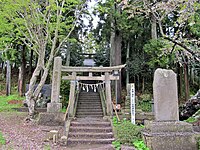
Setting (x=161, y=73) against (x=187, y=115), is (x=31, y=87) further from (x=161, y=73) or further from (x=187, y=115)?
(x=187, y=115)

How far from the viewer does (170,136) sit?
580 cm

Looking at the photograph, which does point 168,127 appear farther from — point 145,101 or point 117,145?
point 145,101

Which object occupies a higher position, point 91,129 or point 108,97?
point 108,97

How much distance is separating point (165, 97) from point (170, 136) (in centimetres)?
101

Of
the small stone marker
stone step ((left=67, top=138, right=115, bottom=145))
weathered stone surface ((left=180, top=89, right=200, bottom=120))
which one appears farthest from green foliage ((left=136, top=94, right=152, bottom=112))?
the small stone marker

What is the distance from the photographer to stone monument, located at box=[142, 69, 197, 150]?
5.76 meters

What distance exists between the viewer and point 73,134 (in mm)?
7953

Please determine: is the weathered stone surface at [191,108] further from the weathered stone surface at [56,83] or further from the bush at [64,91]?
the bush at [64,91]

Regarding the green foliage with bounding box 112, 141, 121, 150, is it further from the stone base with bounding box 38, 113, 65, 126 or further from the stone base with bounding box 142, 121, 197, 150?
the stone base with bounding box 38, 113, 65, 126

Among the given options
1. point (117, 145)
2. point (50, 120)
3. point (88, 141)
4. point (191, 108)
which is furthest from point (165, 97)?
point (191, 108)

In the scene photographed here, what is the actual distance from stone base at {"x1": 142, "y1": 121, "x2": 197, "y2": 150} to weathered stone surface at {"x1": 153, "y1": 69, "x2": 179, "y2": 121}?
21 cm

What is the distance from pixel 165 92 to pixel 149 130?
1.11 m

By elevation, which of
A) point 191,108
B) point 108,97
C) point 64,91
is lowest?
point 191,108

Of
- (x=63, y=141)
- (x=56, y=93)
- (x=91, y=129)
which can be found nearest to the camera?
(x=63, y=141)
